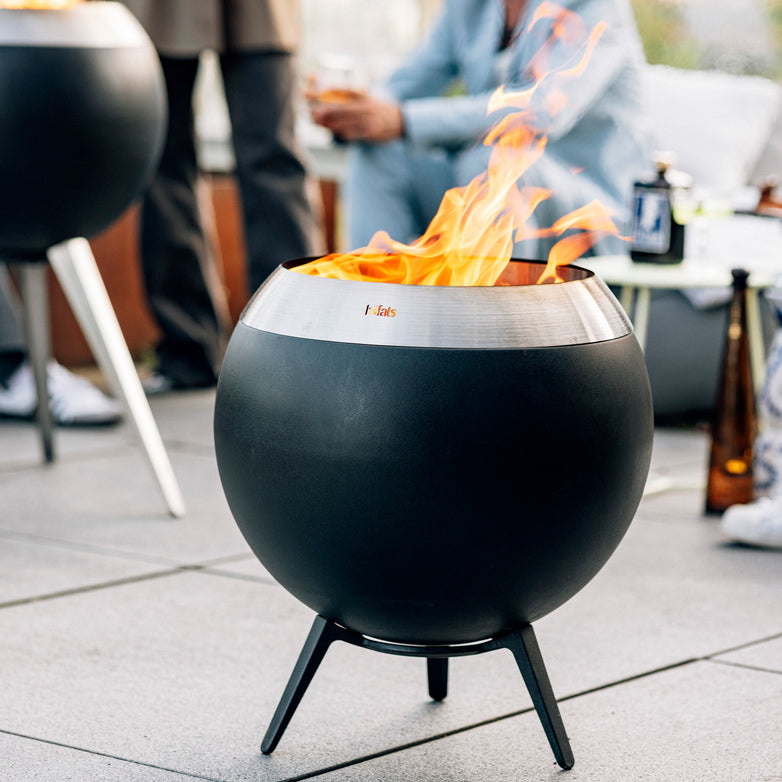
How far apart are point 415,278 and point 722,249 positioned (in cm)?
165

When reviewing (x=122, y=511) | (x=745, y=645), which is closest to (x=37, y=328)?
(x=122, y=511)

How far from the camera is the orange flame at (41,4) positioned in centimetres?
209

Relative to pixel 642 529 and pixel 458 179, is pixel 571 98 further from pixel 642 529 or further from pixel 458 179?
pixel 642 529

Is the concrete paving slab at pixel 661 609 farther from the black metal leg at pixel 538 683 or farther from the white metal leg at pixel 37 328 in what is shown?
the white metal leg at pixel 37 328

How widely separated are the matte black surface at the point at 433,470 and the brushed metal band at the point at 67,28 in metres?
0.97

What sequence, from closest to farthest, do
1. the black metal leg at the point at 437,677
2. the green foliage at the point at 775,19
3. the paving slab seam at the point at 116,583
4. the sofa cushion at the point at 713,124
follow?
the black metal leg at the point at 437,677
the paving slab seam at the point at 116,583
the sofa cushion at the point at 713,124
the green foliage at the point at 775,19

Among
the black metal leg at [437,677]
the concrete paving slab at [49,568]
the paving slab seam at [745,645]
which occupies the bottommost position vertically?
the concrete paving slab at [49,568]

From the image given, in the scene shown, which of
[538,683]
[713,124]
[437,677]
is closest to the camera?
[538,683]

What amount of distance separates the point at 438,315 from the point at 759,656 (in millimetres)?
802

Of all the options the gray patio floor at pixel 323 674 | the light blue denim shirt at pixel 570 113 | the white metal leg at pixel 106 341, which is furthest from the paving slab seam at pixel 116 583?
the light blue denim shirt at pixel 570 113

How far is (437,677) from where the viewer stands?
5.05 feet

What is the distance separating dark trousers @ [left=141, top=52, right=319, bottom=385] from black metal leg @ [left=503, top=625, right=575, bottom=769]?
2.01 meters

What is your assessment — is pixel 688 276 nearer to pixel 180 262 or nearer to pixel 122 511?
pixel 122 511

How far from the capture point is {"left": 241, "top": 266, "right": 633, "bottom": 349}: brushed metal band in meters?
1.18
